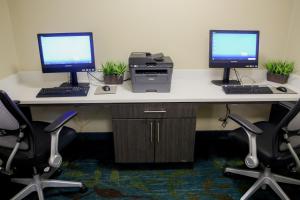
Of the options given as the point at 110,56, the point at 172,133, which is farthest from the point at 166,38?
the point at 172,133

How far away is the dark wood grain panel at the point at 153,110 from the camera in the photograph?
192cm

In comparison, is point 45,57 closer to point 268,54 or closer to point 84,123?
point 84,123

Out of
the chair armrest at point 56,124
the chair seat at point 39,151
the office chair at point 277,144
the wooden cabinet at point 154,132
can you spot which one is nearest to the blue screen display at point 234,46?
the wooden cabinet at point 154,132

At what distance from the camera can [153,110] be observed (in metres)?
1.93

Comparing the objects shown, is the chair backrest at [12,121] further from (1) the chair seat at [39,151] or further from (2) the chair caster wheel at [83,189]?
(2) the chair caster wheel at [83,189]

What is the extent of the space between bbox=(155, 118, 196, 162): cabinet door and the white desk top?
22cm

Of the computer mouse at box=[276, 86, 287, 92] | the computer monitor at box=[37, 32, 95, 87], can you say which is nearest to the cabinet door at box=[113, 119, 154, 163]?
the computer monitor at box=[37, 32, 95, 87]

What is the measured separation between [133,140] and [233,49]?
1.25 metres

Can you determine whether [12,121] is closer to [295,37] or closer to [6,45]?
[6,45]

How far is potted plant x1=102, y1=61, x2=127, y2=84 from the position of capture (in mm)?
2248

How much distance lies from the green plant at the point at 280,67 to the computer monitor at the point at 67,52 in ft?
5.68

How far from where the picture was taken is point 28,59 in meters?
2.37

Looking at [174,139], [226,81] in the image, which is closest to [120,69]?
[174,139]

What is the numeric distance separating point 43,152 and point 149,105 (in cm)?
84
